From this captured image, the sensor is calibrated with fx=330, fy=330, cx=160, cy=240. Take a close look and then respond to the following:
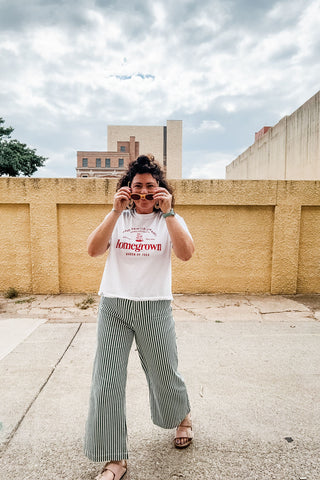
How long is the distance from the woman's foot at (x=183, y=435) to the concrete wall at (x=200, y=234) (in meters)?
3.58

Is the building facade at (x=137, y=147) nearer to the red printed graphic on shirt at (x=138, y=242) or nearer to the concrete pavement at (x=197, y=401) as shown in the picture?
the concrete pavement at (x=197, y=401)

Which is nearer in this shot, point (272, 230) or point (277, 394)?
point (277, 394)

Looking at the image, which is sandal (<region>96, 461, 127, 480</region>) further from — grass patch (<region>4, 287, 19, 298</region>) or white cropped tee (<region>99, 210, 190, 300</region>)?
grass patch (<region>4, 287, 19, 298</region>)

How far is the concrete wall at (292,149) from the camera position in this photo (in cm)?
916

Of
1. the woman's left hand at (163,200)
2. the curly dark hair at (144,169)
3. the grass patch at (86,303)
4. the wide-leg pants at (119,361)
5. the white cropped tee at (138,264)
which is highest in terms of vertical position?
the curly dark hair at (144,169)

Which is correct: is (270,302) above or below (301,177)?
below

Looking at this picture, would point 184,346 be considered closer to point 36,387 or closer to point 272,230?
point 36,387

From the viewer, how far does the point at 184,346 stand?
3.48 meters

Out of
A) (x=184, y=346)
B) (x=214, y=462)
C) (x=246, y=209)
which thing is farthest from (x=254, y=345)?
(x=246, y=209)

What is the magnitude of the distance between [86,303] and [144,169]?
374 cm

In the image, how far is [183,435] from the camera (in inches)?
75.8

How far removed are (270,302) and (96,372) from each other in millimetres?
4065

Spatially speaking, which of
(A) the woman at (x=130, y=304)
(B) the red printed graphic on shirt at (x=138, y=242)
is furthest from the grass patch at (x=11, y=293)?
(B) the red printed graphic on shirt at (x=138, y=242)

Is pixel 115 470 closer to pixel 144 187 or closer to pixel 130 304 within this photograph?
pixel 130 304
